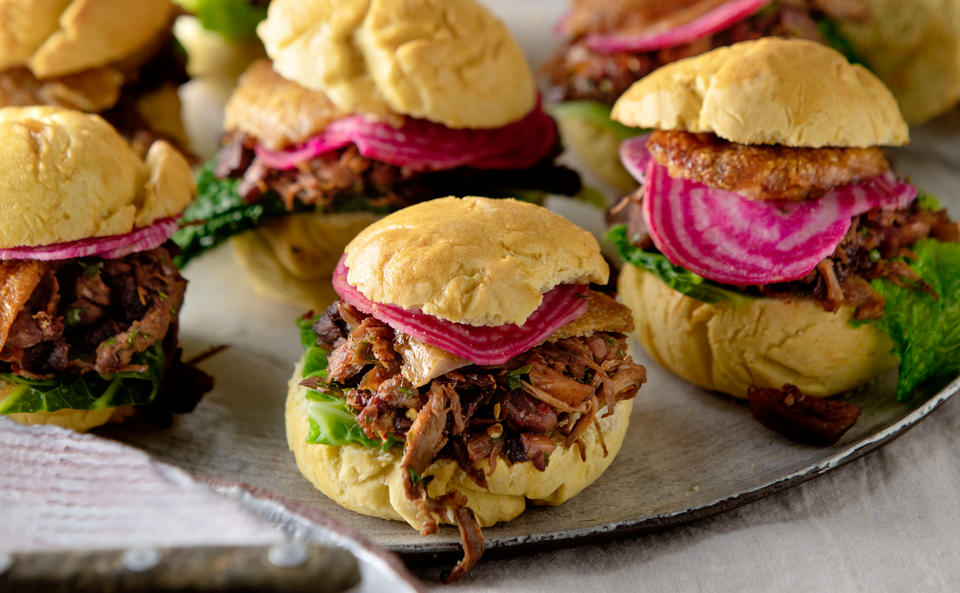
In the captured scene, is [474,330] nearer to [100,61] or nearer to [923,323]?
[923,323]

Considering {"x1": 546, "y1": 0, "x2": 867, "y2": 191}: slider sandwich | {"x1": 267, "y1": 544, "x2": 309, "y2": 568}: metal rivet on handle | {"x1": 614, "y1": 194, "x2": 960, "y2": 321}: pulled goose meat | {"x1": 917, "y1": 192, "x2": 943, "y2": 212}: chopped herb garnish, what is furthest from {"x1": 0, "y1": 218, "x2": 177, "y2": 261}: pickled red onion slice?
{"x1": 917, "y1": 192, "x2": 943, "y2": 212}: chopped herb garnish

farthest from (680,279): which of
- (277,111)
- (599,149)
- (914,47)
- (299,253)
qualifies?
(914,47)

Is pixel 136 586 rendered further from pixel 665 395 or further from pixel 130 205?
pixel 665 395

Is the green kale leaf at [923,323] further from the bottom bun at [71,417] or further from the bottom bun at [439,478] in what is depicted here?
the bottom bun at [71,417]

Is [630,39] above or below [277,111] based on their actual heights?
below

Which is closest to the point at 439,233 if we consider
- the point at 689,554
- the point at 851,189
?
the point at 689,554

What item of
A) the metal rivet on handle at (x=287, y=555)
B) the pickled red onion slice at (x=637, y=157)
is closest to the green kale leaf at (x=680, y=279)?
the pickled red onion slice at (x=637, y=157)
